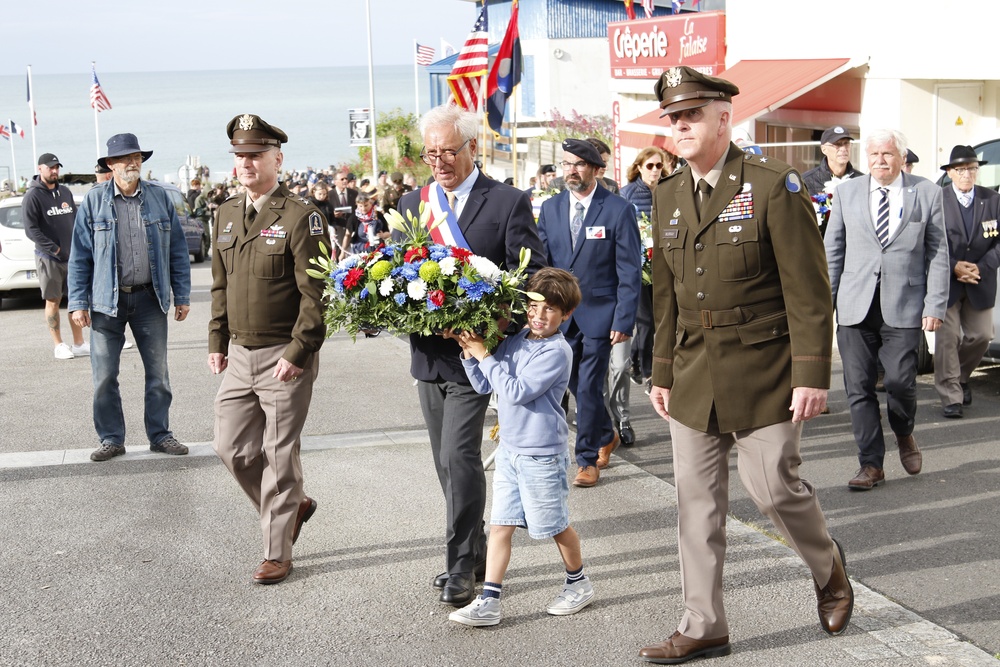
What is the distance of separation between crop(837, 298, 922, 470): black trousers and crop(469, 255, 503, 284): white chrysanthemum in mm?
3181

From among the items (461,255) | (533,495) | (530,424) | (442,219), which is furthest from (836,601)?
(442,219)

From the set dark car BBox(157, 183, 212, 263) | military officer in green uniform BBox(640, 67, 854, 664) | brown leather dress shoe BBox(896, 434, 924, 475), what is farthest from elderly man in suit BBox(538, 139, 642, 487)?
dark car BBox(157, 183, 212, 263)

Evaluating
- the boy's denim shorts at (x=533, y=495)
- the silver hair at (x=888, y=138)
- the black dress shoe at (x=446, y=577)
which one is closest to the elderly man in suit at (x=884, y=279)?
the silver hair at (x=888, y=138)

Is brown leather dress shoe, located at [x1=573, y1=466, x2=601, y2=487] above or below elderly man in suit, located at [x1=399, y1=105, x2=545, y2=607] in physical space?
below

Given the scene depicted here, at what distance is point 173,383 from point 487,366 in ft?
23.2

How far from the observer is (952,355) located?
30.2ft

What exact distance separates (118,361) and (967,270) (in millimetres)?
6522

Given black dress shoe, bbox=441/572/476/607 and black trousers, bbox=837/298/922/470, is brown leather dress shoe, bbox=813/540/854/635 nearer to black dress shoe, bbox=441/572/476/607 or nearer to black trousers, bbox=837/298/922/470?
black dress shoe, bbox=441/572/476/607

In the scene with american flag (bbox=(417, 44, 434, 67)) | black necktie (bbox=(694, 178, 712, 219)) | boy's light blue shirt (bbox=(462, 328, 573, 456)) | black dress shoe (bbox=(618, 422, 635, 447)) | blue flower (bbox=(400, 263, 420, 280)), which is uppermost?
american flag (bbox=(417, 44, 434, 67))

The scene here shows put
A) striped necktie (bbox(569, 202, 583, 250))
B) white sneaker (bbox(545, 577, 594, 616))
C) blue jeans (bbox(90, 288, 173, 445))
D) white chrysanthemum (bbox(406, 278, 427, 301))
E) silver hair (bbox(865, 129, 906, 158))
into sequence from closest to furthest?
1. white chrysanthemum (bbox(406, 278, 427, 301))
2. white sneaker (bbox(545, 577, 594, 616))
3. silver hair (bbox(865, 129, 906, 158))
4. striped necktie (bbox(569, 202, 583, 250))
5. blue jeans (bbox(90, 288, 173, 445))

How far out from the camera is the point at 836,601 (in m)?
4.77

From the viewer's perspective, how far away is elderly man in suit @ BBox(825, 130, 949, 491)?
7.12 meters

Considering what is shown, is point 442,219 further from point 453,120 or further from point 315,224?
point 315,224

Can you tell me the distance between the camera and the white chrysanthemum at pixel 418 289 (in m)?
4.86
